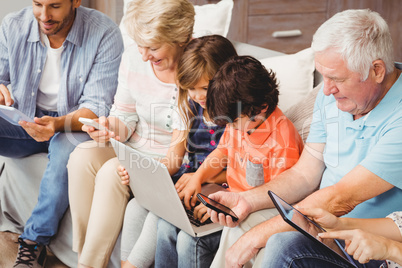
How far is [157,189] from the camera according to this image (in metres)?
1.42

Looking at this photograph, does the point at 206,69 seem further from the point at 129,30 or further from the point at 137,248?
the point at 137,248

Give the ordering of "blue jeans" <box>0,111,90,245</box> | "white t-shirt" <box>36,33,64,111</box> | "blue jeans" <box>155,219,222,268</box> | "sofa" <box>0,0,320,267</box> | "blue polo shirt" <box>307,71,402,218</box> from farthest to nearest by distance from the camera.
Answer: "white t-shirt" <box>36,33,64,111</box> < "blue jeans" <box>0,111,90,245</box> < "sofa" <box>0,0,320,267</box> < "blue jeans" <box>155,219,222,268</box> < "blue polo shirt" <box>307,71,402,218</box>

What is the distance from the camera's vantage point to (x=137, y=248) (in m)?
1.57

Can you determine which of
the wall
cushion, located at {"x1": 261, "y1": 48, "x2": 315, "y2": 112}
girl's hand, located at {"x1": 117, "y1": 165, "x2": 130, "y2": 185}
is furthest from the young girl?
the wall

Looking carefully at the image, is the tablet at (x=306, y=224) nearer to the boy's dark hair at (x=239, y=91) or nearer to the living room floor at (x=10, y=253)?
the boy's dark hair at (x=239, y=91)

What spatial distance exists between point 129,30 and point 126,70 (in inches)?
8.2

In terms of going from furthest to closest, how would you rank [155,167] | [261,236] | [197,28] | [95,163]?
[197,28], [95,163], [155,167], [261,236]

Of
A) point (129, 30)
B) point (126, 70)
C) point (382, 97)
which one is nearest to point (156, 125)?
point (126, 70)

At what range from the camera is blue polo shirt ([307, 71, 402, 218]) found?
1.13 meters

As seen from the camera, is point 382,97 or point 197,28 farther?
point 197,28

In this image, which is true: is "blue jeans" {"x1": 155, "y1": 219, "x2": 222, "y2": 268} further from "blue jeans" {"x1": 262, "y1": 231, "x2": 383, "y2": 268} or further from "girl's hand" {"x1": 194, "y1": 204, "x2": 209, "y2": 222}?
"blue jeans" {"x1": 262, "y1": 231, "x2": 383, "y2": 268}

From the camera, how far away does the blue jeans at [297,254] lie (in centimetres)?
106

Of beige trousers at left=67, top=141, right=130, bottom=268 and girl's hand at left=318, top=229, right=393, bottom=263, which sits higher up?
girl's hand at left=318, top=229, right=393, bottom=263

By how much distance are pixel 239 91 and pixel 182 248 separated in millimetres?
465
